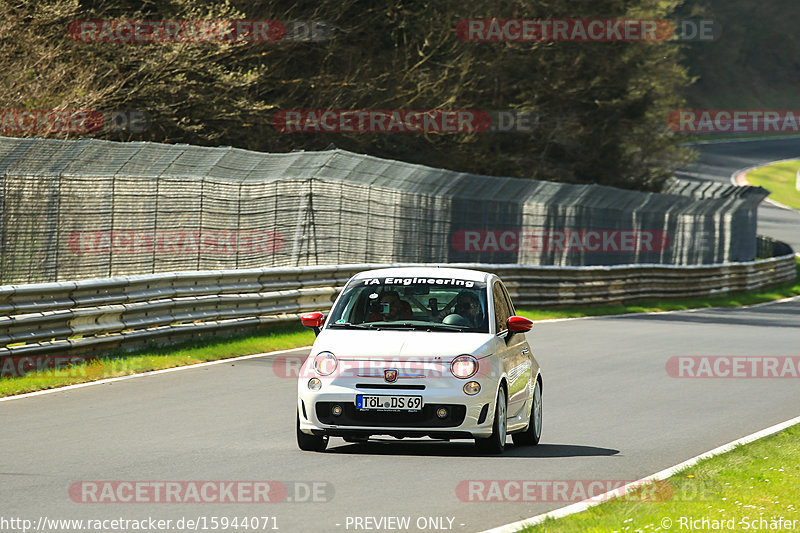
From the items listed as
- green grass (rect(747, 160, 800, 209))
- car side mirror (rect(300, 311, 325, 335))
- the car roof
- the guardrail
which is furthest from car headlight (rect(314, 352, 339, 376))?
green grass (rect(747, 160, 800, 209))

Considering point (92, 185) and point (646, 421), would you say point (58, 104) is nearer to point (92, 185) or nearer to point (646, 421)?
point (92, 185)

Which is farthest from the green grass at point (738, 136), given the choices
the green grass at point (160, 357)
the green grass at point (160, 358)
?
the green grass at point (160, 358)

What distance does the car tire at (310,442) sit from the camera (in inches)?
409

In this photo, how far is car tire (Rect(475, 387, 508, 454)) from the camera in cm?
1035

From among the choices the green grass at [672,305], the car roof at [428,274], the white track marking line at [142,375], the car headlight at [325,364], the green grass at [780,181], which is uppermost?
the green grass at [780,181]

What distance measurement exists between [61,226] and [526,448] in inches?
361

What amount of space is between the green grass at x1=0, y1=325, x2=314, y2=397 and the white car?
179 inches

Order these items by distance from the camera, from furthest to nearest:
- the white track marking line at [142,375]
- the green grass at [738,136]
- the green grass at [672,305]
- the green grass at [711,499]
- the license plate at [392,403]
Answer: the green grass at [738,136], the green grass at [672,305], the white track marking line at [142,375], the license plate at [392,403], the green grass at [711,499]

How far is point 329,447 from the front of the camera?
1077cm

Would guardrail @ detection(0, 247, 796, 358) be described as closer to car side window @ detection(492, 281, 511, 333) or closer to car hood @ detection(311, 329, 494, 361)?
car hood @ detection(311, 329, 494, 361)

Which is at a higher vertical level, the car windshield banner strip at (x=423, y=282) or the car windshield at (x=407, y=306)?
the car windshield banner strip at (x=423, y=282)

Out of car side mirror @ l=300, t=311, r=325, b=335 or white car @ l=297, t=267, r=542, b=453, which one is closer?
white car @ l=297, t=267, r=542, b=453

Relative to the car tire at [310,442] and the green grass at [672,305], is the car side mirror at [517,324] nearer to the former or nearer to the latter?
the car tire at [310,442]

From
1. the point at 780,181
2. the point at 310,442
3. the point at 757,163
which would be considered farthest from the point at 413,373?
the point at 757,163
